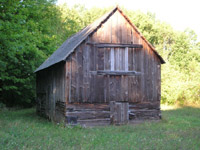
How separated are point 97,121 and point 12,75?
42.3 ft

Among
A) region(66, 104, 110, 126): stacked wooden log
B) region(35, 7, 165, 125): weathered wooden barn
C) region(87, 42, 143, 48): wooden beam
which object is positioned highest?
region(87, 42, 143, 48): wooden beam

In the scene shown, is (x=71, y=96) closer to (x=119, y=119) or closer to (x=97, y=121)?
(x=97, y=121)

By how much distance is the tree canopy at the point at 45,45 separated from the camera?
53.8 feet

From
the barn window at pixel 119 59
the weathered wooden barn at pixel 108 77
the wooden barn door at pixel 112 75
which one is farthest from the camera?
the barn window at pixel 119 59

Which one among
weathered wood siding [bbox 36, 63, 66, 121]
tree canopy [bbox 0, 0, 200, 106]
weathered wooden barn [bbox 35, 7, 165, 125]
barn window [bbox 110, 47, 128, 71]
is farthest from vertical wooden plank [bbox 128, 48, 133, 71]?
tree canopy [bbox 0, 0, 200, 106]

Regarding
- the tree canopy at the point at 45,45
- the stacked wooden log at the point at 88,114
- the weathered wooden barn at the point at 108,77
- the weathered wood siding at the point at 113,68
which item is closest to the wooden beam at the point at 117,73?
the weathered wooden barn at the point at 108,77

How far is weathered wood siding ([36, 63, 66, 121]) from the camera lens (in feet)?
52.1

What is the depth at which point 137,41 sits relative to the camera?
1670 centimetres

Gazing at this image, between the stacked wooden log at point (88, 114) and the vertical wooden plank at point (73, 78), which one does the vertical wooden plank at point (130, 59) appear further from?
the vertical wooden plank at point (73, 78)

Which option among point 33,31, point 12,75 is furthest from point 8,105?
point 33,31

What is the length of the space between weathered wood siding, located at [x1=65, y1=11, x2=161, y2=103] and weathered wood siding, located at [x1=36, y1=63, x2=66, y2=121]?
0.89 metres

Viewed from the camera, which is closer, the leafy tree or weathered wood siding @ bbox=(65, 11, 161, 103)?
→ weathered wood siding @ bbox=(65, 11, 161, 103)

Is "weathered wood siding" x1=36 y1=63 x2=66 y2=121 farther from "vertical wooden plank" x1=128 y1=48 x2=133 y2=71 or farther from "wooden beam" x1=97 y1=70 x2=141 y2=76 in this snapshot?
"vertical wooden plank" x1=128 y1=48 x2=133 y2=71

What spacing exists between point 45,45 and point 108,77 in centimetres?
1429
